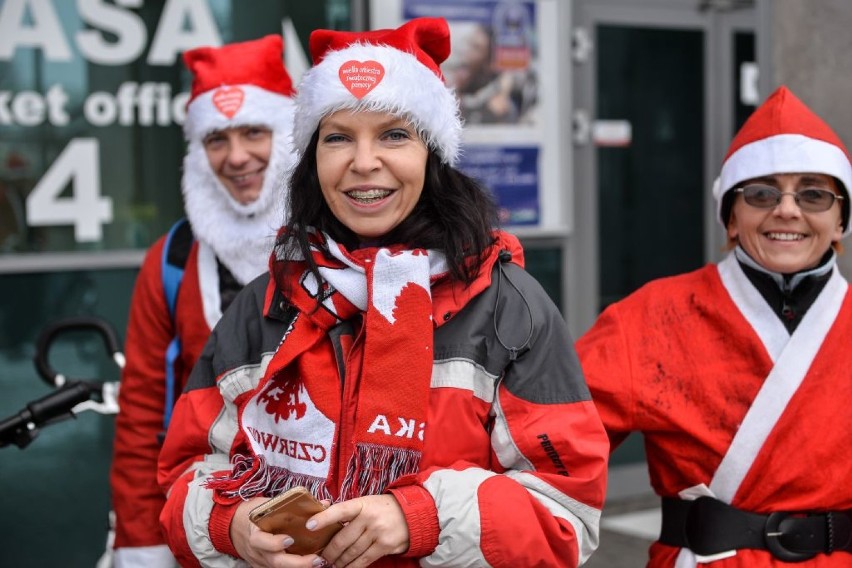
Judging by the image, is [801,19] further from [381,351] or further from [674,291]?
[381,351]

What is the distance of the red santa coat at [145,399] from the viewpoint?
11.3 ft

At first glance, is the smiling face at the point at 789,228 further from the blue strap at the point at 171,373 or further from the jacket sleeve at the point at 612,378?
the blue strap at the point at 171,373

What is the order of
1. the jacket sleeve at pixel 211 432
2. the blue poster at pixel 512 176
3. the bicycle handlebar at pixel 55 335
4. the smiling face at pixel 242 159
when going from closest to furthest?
1. the jacket sleeve at pixel 211 432
2. the smiling face at pixel 242 159
3. the bicycle handlebar at pixel 55 335
4. the blue poster at pixel 512 176

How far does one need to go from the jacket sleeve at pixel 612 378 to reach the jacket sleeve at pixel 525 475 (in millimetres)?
631

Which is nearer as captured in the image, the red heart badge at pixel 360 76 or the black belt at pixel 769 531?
the red heart badge at pixel 360 76

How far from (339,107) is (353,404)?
565mm

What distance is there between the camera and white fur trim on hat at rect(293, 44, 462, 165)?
2400 mm

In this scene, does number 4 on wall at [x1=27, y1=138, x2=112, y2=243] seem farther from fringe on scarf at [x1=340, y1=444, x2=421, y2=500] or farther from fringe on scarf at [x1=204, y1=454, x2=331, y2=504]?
fringe on scarf at [x1=340, y1=444, x2=421, y2=500]

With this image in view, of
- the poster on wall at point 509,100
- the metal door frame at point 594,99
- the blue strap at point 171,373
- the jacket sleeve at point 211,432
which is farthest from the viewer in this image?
the metal door frame at point 594,99

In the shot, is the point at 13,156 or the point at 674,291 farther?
the point at 13,156

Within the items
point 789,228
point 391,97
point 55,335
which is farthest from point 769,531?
point 55,335

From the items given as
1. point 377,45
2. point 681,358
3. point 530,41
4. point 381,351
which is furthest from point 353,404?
point 530,41

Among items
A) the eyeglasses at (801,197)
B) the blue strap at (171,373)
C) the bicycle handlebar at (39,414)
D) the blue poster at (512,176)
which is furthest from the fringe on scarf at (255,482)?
the blue poster at (512,176)

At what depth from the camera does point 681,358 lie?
120 inches
